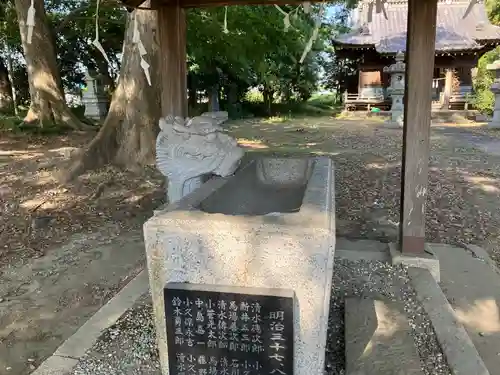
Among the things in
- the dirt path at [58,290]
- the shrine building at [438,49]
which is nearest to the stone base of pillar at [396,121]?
the shrine building at [438,49]

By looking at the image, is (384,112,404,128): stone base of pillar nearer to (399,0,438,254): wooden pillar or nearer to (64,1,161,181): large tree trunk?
(64,1,161,181): large tree trunk

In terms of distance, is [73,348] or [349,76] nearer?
[73,348]

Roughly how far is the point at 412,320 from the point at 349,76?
21214 mm

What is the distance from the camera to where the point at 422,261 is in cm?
371

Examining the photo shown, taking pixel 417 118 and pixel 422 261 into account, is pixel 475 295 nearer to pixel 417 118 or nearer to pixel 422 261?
pixel 422 261

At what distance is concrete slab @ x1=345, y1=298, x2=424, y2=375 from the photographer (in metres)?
2.38

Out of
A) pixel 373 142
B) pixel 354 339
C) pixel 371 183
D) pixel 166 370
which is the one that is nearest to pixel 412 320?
pixel 354 339

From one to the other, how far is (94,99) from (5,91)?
378cm

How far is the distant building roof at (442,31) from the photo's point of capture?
60.1ft

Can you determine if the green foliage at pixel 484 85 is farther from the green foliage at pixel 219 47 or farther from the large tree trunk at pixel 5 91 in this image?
the large tree trunk at pixel 5 91

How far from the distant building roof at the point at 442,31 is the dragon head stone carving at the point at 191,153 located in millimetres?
15948

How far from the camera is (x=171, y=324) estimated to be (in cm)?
217

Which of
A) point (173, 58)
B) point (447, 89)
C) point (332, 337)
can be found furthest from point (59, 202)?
point (447, 89)

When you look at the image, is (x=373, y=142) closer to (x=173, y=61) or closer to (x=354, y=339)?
(x=173, y=61)
